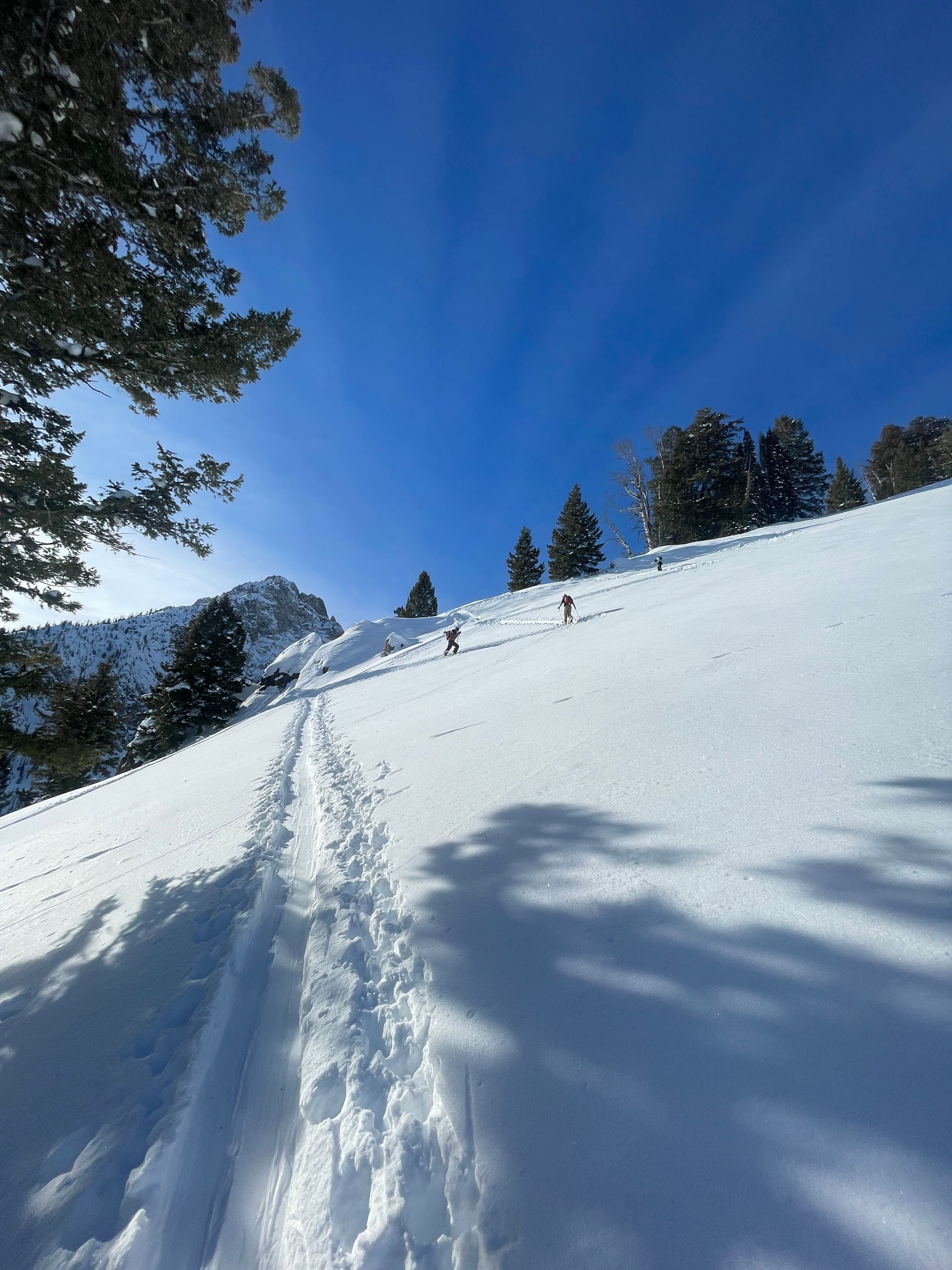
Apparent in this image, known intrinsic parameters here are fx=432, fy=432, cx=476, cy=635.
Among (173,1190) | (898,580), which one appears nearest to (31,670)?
(173,1190)

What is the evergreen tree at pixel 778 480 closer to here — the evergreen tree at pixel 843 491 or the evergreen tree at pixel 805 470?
the evergreen tree at pixel 805 470

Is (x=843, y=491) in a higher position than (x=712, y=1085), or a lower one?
higher

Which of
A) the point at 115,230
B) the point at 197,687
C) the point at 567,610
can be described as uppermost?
the point at 115,230

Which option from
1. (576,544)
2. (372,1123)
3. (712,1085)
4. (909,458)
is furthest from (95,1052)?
(909,458)

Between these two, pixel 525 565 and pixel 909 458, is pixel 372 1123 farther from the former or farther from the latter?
pixel 909 458

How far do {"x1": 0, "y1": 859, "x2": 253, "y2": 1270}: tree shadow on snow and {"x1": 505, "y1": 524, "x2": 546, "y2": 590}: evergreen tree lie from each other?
35.8 m

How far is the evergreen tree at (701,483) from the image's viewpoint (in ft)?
109

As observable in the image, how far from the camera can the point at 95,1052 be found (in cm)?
223

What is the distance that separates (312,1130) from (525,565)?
38.0 meters

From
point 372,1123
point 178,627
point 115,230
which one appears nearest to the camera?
point 372,1123

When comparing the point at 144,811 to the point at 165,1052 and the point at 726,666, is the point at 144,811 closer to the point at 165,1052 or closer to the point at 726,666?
the point at 165,1052

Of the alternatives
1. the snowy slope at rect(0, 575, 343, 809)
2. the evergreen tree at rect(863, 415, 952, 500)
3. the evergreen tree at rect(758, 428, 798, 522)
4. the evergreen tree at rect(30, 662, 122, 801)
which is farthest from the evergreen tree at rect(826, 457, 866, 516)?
the snowy slope at rect(0, 575, 343, 809)

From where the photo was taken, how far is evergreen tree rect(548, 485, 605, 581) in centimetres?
3375

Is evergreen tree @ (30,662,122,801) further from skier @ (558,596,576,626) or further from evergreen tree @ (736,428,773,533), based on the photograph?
evergreen tree @ (736,428,773,533)
